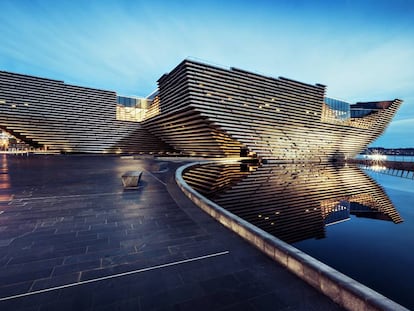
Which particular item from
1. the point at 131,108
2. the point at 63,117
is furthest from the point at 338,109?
the point at 63,117

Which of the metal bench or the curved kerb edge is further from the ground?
the metal bench

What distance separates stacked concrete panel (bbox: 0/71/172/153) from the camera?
37.5 m

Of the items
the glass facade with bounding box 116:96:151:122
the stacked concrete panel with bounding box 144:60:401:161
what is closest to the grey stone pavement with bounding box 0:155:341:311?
the stacked concrete panel with bounding box 144:60:401:161

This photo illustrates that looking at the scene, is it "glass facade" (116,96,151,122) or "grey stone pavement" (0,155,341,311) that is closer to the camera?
"grey stone pavement" (0,155,341,311)

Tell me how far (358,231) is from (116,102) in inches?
1937

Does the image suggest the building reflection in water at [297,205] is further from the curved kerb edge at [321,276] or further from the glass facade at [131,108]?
the glass facade at [131,108]

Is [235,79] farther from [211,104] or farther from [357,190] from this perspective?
[357,190]

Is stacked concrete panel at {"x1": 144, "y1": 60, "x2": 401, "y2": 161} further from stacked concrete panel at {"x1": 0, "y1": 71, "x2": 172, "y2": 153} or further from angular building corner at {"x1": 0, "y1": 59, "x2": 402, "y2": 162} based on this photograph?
stacked concrete panel at {"x1": 0, "y1": 71, "x2": 172, "y2": 153}

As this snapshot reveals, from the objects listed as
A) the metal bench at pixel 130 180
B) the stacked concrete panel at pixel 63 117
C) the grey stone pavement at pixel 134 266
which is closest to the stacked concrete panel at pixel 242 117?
the stacked concrete panel at pixel 63 117

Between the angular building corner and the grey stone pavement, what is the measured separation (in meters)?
29.0

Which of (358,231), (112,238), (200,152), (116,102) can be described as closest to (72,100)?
(116,102)

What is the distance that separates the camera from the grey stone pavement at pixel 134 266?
2.54 m

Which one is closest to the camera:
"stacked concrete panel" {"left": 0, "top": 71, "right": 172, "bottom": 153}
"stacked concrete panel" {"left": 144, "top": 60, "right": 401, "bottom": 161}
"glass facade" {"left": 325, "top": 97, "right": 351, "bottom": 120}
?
"stacked concrete panel" {"left": 144, "top": 60, "right": 401, "bottom": 161}

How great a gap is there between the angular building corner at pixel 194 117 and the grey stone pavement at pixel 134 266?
95.1 feet
